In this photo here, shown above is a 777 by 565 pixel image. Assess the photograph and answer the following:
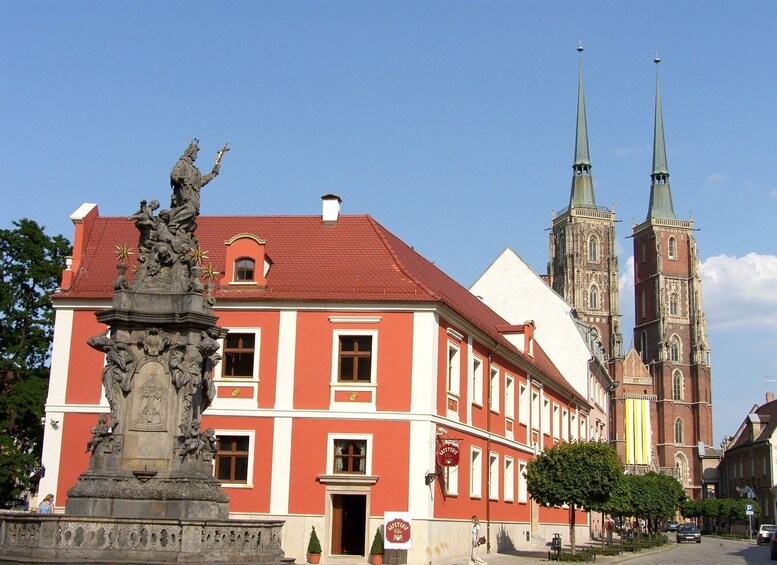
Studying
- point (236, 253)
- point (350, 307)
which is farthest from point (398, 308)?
point (236, 253)

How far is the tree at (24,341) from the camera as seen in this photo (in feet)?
139

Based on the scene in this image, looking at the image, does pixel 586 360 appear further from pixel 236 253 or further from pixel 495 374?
pixel 236 253

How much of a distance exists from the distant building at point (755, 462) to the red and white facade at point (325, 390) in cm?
6415

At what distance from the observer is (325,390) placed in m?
30.6

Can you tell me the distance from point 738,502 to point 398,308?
6804 cm

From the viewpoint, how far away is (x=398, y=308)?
30.7 meters

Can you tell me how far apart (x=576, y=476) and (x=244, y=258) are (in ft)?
45.3

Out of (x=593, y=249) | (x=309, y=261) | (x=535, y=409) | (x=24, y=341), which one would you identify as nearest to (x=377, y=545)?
(x=309, y=261)

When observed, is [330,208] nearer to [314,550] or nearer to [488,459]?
[488,459]

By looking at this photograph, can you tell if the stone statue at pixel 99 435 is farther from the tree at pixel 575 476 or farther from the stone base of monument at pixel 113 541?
the tree at pixel 575 476

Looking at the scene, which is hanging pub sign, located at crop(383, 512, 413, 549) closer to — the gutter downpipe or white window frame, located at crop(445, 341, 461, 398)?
white window frame, located at crop(445, 341, 461, 398)

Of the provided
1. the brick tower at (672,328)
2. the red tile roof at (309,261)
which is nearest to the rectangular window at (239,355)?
the red tile roof at (309,261)

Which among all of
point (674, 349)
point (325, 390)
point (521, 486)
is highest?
point (674, 349)

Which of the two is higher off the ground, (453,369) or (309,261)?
(309,261)
